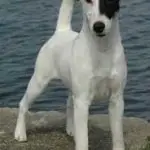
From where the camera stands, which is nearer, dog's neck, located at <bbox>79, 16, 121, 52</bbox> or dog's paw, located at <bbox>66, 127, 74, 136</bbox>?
dog's neck, located at <bbox>79, 16, 121, 52</bbox>

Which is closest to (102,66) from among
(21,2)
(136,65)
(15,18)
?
(136,65)

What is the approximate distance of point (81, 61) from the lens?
691 centimetres

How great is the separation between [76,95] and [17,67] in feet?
17.8

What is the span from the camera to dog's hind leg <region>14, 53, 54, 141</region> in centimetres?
768

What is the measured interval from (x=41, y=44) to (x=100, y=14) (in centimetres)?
695

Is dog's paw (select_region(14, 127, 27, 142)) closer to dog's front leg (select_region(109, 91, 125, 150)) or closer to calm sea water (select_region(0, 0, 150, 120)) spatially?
dog's front leg (select_region(109, 91, 125, 150))

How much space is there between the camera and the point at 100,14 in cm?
636

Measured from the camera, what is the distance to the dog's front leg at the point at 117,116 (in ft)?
23.2

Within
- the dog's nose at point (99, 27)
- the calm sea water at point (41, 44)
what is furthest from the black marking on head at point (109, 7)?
the calm sea water at point (41, 44)

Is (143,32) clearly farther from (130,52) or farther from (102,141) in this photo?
(102,141)

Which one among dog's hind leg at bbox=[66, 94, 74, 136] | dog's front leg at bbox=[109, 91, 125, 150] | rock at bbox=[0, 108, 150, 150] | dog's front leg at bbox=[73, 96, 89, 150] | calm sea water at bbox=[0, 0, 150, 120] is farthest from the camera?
calm sea water at bbox=[0, 0, 150, 120]

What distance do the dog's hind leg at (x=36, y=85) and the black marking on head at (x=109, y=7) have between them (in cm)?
138

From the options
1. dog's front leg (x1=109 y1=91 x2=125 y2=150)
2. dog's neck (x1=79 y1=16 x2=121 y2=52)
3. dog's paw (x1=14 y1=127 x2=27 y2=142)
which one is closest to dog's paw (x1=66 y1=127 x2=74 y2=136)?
dog's paw (x1=14 y1=127 x2=27 y2=142)

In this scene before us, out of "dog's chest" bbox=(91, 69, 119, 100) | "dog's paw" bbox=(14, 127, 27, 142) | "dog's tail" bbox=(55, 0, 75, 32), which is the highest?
"dog's tail" bbox=(55, 0, 75, 32)
